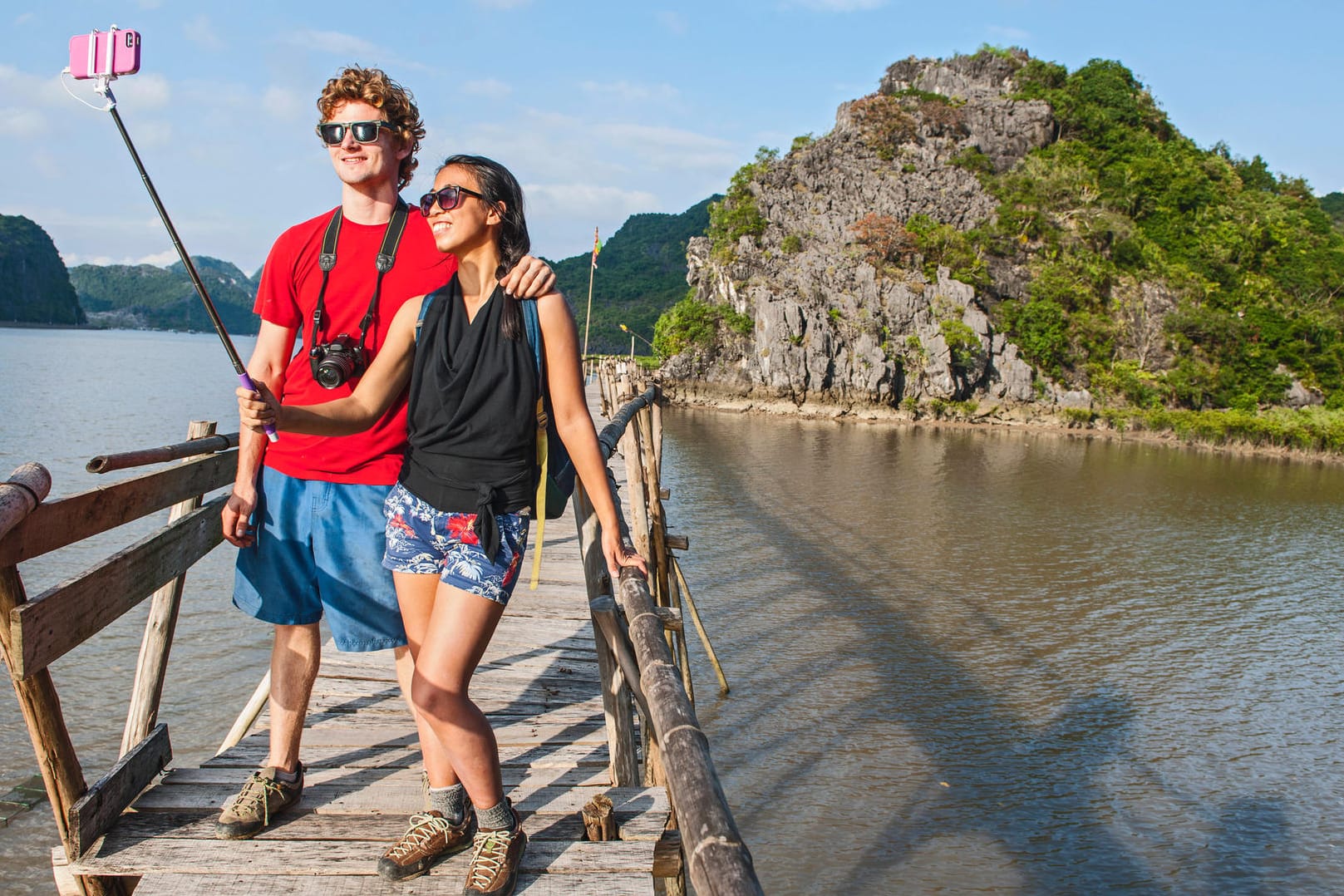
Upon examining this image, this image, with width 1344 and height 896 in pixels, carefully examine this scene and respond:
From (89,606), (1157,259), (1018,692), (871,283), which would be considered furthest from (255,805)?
(1157,259)

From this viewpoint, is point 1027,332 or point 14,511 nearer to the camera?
point 14,511

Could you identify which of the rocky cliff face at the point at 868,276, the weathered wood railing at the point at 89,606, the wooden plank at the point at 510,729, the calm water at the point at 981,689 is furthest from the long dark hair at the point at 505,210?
the rocky cliff face at the point at 868,276

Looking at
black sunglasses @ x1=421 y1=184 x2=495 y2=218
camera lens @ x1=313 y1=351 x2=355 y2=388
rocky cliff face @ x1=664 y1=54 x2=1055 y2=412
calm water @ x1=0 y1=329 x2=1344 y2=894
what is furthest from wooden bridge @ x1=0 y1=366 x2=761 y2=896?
rocky cliff face @ x1=664 y1=54 x2=1055 y2=412

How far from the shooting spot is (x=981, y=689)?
8.91 m

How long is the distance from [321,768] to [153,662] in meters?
0.77

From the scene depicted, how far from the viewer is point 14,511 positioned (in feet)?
6.79

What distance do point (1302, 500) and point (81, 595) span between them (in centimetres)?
2803

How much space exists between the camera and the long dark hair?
0.56 metres

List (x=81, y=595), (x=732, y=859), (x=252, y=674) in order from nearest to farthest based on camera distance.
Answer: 1. (x=732, y=859)
2. (x=81, y=595)
3. (x=252, y=674)

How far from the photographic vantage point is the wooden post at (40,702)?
2.11 metres

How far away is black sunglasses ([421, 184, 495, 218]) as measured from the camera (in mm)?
2357

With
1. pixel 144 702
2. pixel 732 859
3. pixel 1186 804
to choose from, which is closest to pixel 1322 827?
pixel 1186 804

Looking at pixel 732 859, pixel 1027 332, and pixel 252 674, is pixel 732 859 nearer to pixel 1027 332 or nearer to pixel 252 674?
pixel 252 674

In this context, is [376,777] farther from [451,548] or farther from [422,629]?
[451,548]
